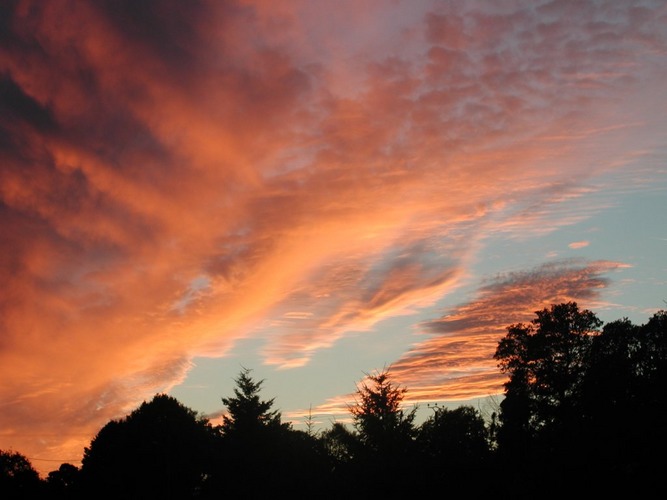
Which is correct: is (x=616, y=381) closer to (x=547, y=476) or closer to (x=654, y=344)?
(x=654, y=344)

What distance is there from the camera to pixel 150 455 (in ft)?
244

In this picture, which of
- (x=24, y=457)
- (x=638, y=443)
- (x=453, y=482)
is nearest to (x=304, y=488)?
(x=453, y=482)

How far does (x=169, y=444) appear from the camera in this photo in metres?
74.5

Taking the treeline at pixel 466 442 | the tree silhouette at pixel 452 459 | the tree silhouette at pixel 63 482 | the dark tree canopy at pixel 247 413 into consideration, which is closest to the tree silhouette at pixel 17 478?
the tree silhouette at pixel 63 482

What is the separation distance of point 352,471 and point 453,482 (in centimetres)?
562

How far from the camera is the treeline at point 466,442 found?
105 ft

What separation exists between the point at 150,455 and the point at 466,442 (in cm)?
5131

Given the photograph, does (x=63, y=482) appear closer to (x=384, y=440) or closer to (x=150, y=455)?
(x=150, y=455)

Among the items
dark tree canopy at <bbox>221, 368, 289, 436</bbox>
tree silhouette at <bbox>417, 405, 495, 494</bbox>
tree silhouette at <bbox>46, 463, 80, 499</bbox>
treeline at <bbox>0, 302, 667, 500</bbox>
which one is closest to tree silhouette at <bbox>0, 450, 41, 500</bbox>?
tree silhouette at <bbox>46, 463, 80, 499</bbox>

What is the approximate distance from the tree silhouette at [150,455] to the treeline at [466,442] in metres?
0.17

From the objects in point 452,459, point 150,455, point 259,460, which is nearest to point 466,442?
point 452,459

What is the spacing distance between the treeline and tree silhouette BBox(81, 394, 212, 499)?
0.54 feet

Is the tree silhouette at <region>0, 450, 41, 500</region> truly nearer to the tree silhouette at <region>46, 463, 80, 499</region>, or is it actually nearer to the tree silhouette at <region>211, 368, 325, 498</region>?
the tree silhouette at <region>46, 463, 80, 499</region>

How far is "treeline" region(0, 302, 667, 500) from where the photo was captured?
105 ft
